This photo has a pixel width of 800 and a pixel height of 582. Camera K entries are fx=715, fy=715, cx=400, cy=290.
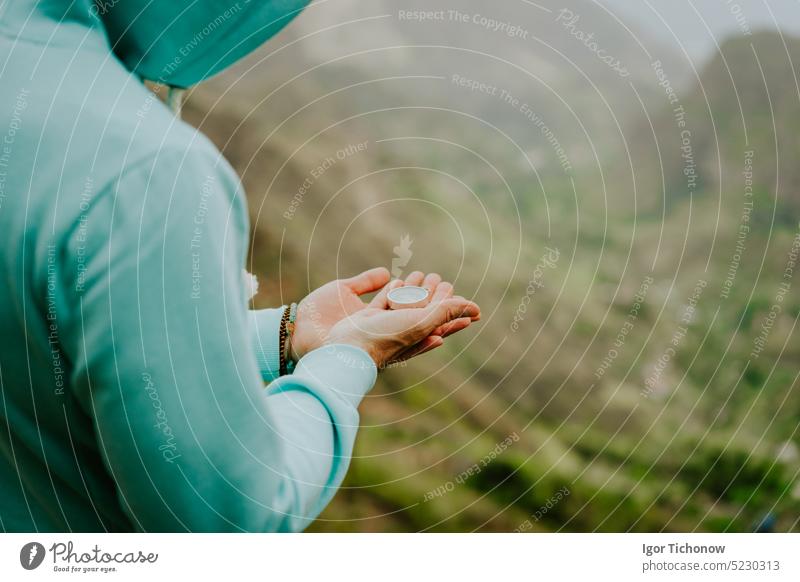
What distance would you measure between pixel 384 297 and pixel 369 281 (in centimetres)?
3

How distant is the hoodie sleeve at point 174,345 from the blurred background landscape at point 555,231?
1.12 feet

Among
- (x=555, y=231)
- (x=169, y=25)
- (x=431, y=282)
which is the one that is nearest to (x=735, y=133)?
(x=555, y=231)

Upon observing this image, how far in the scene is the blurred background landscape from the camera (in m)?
0.86

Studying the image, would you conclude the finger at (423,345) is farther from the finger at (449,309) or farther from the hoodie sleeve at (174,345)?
the hoodie sleeve at (174,345)

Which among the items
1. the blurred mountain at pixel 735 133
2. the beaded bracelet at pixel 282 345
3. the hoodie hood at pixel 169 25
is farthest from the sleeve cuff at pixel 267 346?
the blurred mountain at pixel 735 133

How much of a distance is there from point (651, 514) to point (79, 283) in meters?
0.77

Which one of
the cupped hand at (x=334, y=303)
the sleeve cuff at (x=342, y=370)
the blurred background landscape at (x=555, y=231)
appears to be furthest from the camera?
the blurred background landscape at (x=555, y=231)

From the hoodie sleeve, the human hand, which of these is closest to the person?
the hoodie sleeve

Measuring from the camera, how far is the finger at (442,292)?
75 cm

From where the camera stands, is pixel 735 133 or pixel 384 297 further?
pixel 735 133

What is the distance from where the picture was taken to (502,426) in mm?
958

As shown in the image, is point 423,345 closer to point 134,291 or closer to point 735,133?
point 134,291

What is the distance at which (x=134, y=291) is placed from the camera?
1.43 feet

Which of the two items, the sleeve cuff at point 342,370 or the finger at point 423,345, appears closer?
the sleeve cuff at point 342,370
